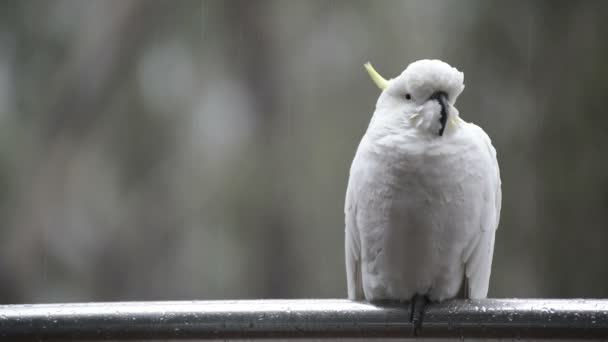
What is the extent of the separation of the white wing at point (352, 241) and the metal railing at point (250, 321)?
0.44 metres

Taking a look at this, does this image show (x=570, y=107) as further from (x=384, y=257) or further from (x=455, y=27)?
(x=384, y=257)

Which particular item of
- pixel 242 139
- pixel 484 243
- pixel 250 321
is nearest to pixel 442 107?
pixel 484 243

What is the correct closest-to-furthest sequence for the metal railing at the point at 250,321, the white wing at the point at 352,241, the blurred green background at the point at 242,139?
the metal railing at the point at 250,321 → the white wing at the point at 352,241 → the blurred green background at the point at 242,139

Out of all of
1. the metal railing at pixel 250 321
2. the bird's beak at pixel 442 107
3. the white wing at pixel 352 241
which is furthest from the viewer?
the white wing at pixel 352 241

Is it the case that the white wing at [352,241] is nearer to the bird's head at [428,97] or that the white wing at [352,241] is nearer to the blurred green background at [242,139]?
the bird's head at [428,97]

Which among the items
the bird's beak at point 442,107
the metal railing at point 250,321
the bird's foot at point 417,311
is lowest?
the bird's foot at point 417,311

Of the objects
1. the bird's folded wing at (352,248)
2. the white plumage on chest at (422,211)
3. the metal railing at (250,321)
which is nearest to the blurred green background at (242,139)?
the bird's folded wing at (352,248)

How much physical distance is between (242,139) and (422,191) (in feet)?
5.02

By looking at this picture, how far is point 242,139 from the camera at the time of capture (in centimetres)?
250

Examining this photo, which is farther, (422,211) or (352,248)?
(352,248)

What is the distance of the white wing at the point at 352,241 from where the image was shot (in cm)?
116

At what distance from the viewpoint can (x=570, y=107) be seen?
2.39 metres

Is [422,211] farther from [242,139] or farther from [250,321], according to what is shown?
[242,139]

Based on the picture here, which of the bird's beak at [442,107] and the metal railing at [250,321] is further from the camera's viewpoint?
the bird's beak at [442,107]
